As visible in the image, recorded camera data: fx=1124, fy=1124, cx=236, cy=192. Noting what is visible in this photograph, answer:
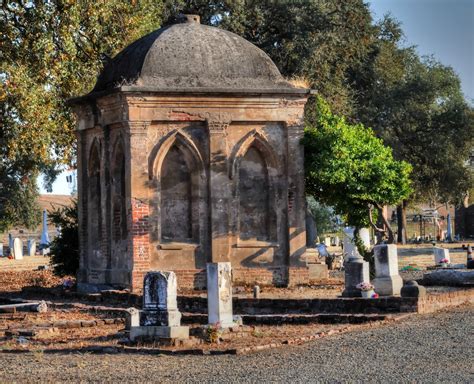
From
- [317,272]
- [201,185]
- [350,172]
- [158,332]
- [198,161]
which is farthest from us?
[317,272]

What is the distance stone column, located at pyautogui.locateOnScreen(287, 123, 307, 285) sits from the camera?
1110 inches

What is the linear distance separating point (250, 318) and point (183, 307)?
328 cm

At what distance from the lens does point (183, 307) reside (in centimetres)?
2391

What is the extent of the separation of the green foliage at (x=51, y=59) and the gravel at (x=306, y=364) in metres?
14.6

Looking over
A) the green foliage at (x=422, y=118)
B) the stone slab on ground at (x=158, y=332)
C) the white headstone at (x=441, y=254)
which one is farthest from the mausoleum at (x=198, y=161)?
the green foliage at (x=422, y=118)

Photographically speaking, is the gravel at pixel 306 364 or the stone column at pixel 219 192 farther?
the stone column at pixel 219 192

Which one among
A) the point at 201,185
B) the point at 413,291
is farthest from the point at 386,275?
the point at 201,185

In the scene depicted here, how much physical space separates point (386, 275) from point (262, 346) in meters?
7.36

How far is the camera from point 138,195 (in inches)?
1073

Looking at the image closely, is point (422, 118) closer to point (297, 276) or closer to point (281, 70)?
point (281, 70)

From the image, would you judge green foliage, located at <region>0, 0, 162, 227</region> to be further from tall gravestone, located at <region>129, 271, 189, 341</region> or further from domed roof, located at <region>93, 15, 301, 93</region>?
tall gravestone, located at <region>129, 271, 189, 341</region>

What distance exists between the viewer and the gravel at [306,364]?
560 inches

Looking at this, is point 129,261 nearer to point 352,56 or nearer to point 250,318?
point 250,318

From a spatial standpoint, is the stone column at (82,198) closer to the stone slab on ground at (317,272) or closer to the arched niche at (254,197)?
the arched niche at (254,197)
